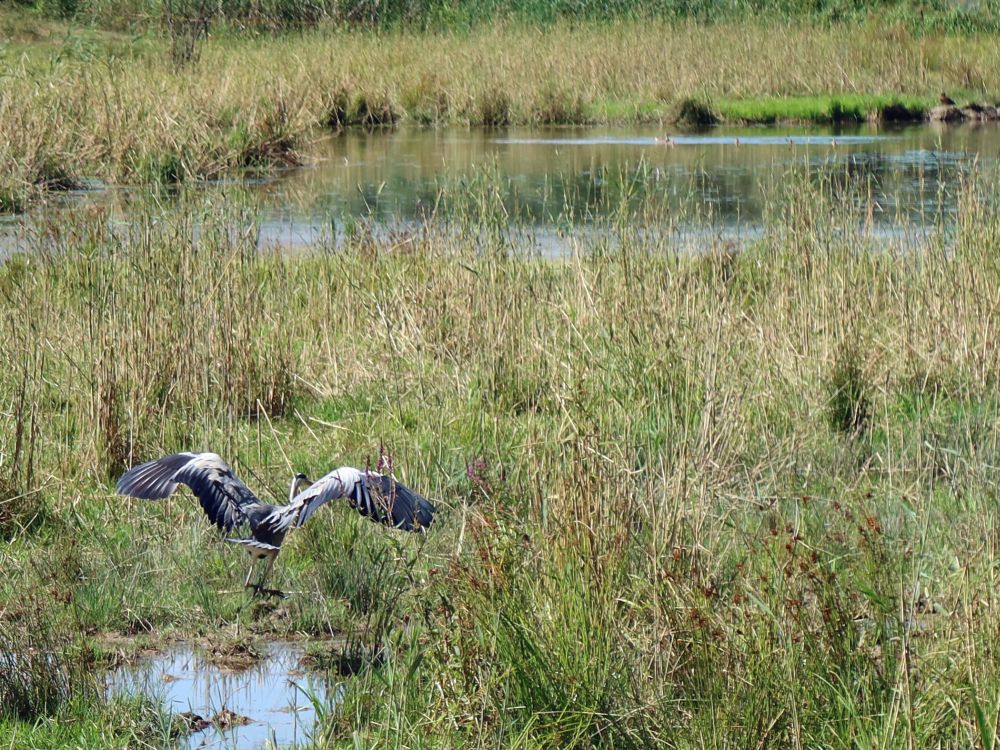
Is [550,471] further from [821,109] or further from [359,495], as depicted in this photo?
[821,109]

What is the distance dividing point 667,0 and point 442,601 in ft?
74.9

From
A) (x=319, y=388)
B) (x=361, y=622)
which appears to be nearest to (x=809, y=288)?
(x=319, y=388)

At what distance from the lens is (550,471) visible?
3533mm

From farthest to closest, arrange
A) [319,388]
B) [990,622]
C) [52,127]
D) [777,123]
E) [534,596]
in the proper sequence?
[777,123], [52,127], [319,388], [534,596], [990,622]

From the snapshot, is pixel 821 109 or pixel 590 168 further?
pixel 821 109

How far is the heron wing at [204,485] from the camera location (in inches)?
152

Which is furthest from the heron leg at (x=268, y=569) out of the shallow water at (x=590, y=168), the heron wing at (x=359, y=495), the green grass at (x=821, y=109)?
the green grass at (x=821, y=109)

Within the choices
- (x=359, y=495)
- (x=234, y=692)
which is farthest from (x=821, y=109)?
(x=234, y=692)

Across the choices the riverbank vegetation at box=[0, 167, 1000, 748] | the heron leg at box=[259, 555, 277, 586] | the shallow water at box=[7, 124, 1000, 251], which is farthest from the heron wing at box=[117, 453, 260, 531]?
the shallow water at box=[7, 124, 1000, 251]

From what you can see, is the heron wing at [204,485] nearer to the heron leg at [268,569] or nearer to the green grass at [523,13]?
the heron leg at [268,569]

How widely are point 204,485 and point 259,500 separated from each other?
0.16 metres

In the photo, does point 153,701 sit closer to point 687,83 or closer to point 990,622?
point 990,622

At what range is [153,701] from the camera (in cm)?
332

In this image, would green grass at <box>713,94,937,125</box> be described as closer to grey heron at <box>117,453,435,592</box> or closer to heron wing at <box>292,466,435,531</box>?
grey heron at <box>117,453,435,592</box>
